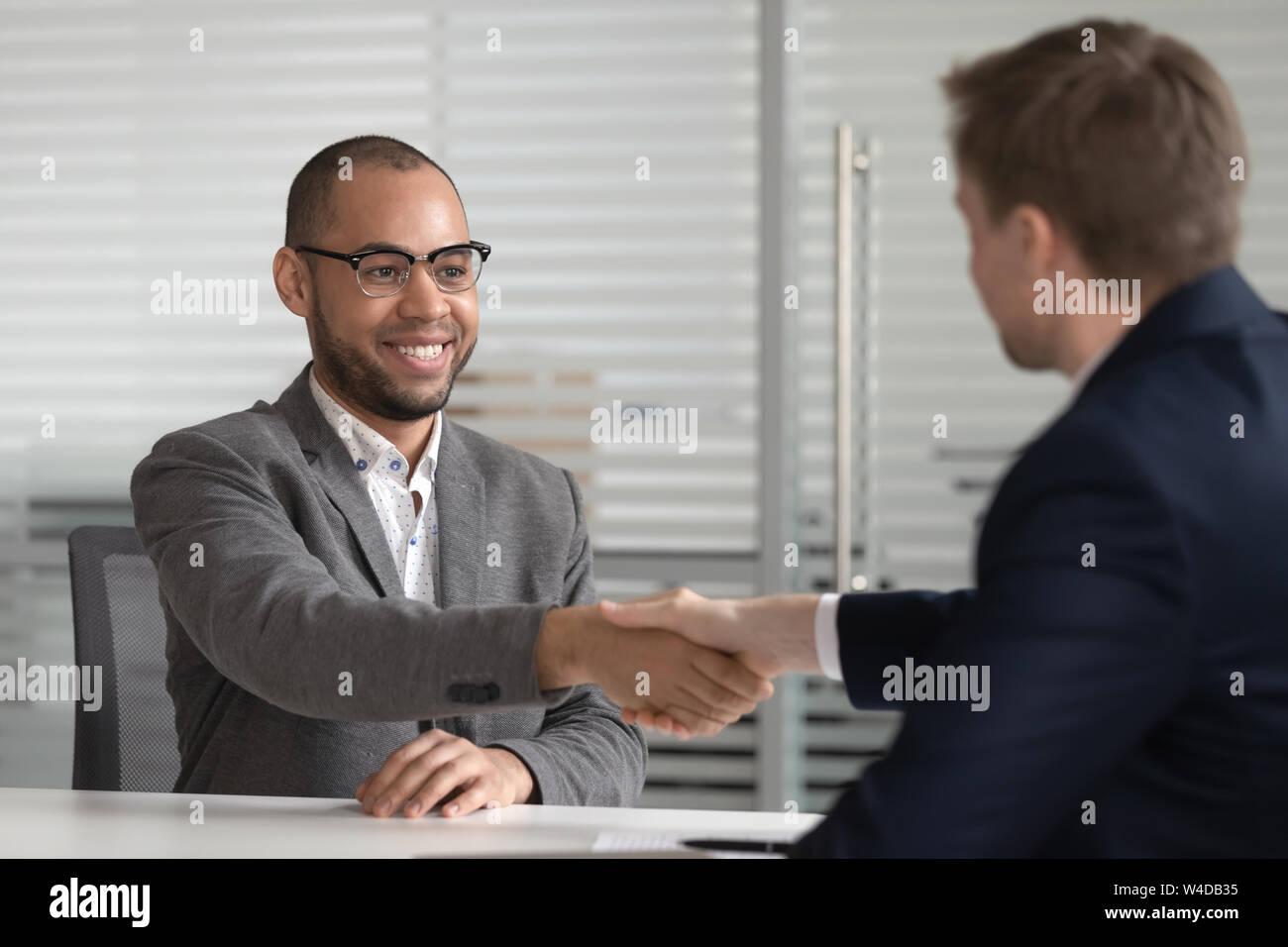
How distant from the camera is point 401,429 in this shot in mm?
1952

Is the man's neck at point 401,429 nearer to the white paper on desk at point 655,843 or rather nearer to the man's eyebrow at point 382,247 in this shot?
the man's eyebrow at point 382,247

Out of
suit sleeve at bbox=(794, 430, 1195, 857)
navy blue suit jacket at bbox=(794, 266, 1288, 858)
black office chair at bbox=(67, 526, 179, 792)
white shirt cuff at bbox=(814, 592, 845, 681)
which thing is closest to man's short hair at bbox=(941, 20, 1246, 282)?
navy blue suit jacket at bbox=(794, 266, 1288, 858)

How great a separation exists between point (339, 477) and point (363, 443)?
11 centimetres

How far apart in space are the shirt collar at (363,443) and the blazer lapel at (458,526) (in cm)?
6

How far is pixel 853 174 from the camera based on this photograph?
328 centimetres

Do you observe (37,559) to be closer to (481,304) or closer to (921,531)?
(481,304)

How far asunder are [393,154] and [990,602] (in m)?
1.32

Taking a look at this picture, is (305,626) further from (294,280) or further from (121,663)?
(294,280)

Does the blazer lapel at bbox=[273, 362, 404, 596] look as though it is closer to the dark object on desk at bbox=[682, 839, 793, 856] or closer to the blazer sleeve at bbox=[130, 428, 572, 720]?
the blazer sleeve at bbox=[130, 428, 572, 720]

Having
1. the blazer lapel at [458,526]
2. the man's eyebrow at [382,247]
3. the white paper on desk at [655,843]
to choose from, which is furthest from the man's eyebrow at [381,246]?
the white paper on desk at [655,843]

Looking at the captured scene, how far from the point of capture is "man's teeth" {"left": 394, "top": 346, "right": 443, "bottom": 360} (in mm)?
1905

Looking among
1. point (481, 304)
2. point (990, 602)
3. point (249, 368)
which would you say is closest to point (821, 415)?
point (481, 304)

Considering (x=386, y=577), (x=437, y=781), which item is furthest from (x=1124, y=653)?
(x=386, y=577)

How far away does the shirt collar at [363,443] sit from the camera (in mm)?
1904
